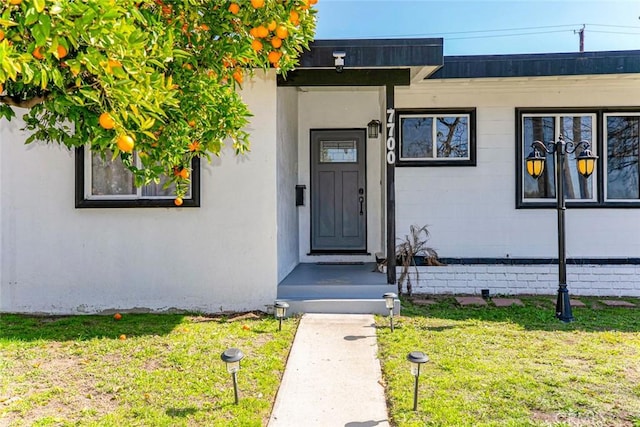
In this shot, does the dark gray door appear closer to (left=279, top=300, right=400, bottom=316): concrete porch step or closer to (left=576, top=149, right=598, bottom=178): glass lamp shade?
(left=279, top=300, right=400, bottom=316): concrete porch step

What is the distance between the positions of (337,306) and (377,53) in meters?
2.91

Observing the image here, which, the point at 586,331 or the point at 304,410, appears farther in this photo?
the point at 586,331

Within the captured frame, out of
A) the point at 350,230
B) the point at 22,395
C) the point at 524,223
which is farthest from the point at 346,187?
the point at 22,395

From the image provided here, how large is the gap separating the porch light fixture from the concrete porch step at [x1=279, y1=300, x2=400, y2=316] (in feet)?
10.1

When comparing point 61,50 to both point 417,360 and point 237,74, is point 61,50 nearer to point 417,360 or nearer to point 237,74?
point 237,74

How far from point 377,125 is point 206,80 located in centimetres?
461

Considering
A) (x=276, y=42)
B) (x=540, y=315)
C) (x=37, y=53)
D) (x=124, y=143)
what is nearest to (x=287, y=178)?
(x=276, y=42)

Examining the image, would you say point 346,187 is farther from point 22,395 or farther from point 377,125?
point 22,395

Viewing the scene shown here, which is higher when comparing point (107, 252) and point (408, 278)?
point (107, 252)

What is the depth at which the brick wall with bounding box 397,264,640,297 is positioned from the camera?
607 centimetres

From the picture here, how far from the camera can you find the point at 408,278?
6.06 m

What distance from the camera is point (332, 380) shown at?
3.31 m

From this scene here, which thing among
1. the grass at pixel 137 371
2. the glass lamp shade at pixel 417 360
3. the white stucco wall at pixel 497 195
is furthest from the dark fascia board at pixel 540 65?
the glass lamp shade at pixel 417 360

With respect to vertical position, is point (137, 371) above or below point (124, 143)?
below
